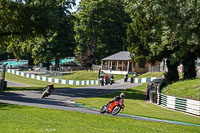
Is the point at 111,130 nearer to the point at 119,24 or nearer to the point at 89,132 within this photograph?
the point at 89,132

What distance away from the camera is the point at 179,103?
79.2ft

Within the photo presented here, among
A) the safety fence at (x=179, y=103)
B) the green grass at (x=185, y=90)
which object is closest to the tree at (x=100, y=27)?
the green grass at (x=185, y=90)

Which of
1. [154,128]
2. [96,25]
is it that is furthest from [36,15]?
[96,25]

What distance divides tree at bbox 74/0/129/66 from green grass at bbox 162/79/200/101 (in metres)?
41.1

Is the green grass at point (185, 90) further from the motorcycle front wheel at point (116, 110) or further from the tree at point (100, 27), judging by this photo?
the tree at point (100, 27)

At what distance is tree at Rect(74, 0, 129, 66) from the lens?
71.2 meters

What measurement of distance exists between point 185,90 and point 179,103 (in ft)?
7.31

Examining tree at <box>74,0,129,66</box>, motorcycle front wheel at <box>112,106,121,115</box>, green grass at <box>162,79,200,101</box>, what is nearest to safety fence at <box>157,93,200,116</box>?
green grass at <box>162,79,200,101</box>

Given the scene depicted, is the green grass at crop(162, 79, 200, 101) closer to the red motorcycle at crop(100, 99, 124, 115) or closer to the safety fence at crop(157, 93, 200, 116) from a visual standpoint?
the safety fence at crop(157, 93, 200, 116)

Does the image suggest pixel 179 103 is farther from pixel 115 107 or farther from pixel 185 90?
pixel 115 107

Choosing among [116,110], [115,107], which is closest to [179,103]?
[116,110]

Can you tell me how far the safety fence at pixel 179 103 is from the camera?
73.2 feet

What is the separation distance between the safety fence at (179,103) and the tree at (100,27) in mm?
42142

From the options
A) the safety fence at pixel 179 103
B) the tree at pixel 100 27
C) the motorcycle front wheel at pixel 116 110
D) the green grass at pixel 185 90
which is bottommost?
the safety fence at pixel 179 103
